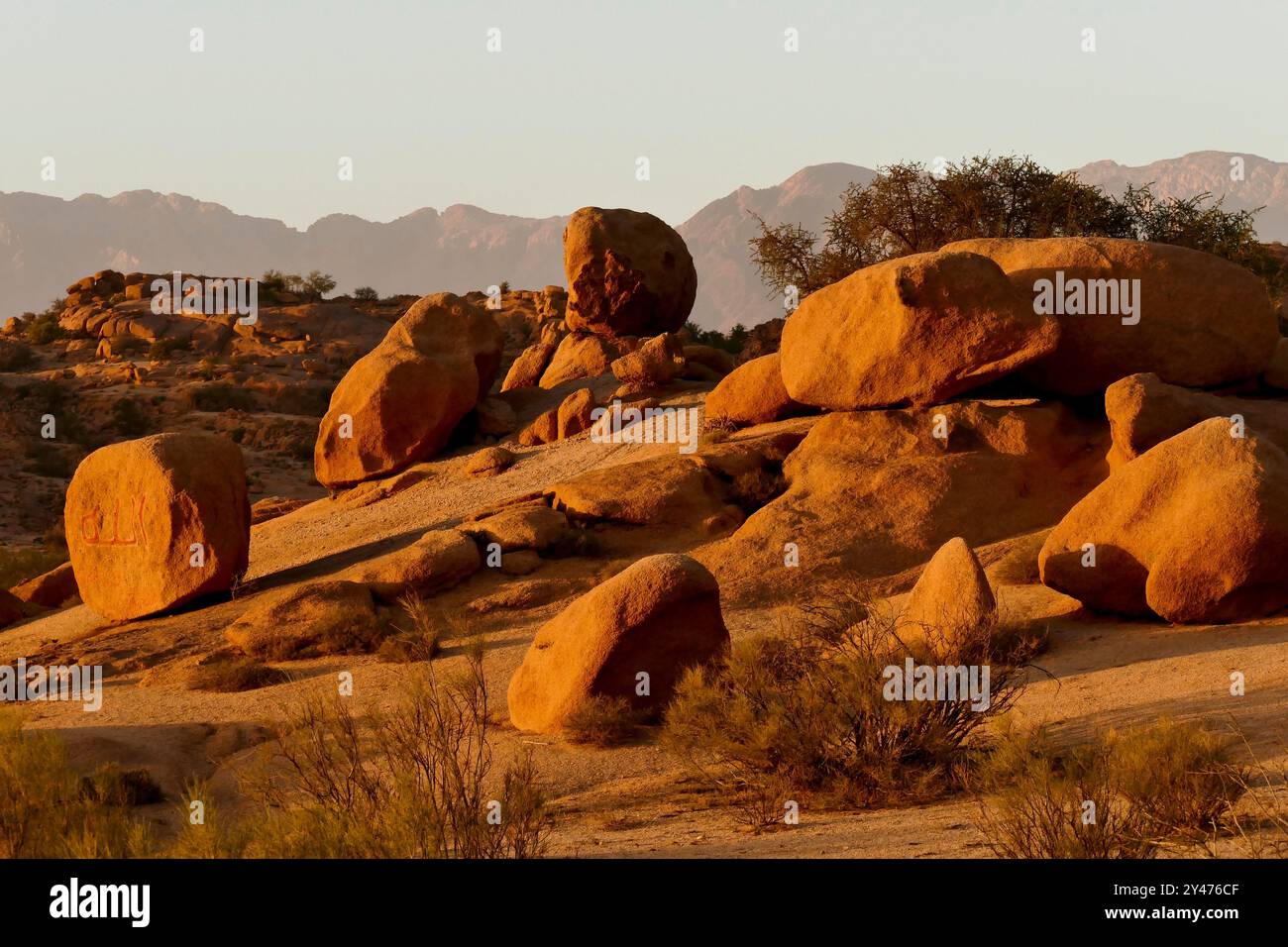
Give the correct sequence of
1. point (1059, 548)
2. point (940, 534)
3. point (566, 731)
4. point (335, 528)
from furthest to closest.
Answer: point (335, 528)
point (940, 534)
point (1059, 548)
point (566, 731)

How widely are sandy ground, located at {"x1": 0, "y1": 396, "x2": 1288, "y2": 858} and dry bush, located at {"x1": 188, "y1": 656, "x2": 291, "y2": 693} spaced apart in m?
0.15

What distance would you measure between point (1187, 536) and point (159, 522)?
10705mm

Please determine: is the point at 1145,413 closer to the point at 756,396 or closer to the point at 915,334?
the point at 915,334

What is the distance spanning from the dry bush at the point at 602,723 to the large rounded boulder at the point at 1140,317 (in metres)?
7.84

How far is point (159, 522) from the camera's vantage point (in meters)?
15.7

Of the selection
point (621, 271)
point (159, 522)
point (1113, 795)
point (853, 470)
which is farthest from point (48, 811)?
point (621, 271)

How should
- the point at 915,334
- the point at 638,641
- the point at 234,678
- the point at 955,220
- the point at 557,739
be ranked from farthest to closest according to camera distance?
the point at 955,220
the point at 915,334
the point at 234,678
the point at 638,641
the point at 557,739

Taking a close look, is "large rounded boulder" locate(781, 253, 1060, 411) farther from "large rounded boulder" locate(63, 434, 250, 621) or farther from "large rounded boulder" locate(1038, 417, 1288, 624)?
"large rounded boulder" locate(63, 434, 250, 621)

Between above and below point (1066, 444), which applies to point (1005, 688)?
below

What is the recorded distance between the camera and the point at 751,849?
22.7 feet

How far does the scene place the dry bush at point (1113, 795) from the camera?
5879mm

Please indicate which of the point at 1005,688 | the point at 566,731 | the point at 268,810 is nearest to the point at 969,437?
the point at 1005,688

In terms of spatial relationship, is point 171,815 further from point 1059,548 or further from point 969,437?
point 969,437
